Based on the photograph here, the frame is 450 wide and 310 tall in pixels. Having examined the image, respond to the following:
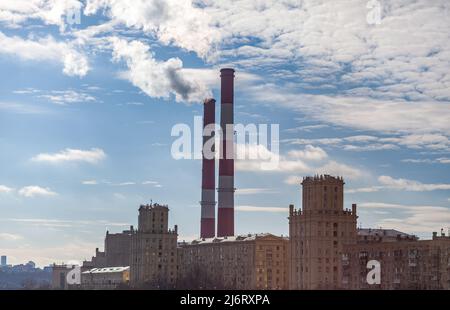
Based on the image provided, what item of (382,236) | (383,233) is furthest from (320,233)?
(383,233)

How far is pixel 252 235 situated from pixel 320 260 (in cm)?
2008

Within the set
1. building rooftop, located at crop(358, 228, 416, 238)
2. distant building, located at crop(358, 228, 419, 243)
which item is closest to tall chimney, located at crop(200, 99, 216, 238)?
distant building, located at crop(358, 228, 419, 243)

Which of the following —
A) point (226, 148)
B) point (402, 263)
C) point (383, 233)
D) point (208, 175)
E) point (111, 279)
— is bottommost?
point (111, 279)

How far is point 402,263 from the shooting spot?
144m

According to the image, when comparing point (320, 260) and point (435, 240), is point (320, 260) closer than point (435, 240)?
No

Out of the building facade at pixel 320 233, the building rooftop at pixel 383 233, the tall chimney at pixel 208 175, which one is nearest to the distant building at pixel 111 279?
the tall chimney at pixel 208 175

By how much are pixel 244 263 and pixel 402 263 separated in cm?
3444

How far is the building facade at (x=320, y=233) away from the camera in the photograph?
156250 mm

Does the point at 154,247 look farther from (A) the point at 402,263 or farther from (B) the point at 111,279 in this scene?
(A) the point at 402,263

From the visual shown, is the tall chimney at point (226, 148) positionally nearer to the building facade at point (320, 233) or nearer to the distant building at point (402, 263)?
the building facade at point (320, 233)
